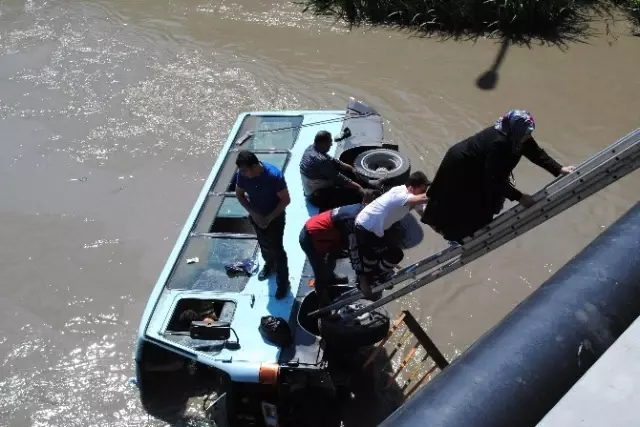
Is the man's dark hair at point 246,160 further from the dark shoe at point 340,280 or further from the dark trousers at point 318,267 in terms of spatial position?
the dark shoe at point 340,280

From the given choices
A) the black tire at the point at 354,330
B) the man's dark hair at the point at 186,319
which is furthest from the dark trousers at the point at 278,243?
the man's dark hair at the point at 186,319

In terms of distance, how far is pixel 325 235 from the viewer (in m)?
5.18

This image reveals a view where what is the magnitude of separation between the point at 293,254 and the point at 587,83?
724 cm

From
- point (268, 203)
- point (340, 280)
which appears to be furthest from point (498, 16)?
point (268, 203)

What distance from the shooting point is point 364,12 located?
1307 centimetres

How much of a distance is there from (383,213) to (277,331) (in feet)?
4.53

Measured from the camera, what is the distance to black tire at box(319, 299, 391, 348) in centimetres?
518

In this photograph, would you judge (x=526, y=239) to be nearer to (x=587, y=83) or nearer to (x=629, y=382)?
(x=587, y=83)

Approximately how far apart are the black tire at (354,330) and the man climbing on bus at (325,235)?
0.81 ft

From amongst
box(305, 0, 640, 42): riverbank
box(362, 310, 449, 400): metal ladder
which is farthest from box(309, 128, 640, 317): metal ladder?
box(305, 0, 640, 42): riverbank

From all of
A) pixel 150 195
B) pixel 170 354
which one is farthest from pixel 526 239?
pixel 150 195

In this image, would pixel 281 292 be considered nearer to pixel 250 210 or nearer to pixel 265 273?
pixel 265 273

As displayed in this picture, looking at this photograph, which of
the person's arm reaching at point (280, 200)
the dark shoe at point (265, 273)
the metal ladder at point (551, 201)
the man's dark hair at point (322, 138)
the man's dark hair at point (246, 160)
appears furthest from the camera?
the man's dark hair at point (322, 138)

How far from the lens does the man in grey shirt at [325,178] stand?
21.3 feet
